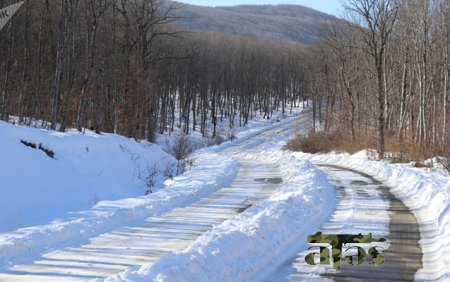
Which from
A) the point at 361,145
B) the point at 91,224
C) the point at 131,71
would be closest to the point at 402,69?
the point at 361,145

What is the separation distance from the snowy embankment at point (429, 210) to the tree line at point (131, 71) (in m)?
14.2

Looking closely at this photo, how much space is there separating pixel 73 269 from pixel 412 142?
26796 mm

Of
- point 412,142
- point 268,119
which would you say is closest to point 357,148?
point 412,142

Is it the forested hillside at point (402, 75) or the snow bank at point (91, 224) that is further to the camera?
the forested hillside at point (402, 75)

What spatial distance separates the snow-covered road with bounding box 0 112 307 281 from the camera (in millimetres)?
6930

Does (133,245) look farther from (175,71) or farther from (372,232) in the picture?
(175,71)

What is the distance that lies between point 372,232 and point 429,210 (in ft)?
10.8

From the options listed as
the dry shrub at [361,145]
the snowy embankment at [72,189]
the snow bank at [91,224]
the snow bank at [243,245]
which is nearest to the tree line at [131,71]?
the snowy embankment at [72,189]

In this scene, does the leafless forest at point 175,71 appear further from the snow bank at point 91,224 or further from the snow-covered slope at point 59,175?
the snow bank at point 91,224

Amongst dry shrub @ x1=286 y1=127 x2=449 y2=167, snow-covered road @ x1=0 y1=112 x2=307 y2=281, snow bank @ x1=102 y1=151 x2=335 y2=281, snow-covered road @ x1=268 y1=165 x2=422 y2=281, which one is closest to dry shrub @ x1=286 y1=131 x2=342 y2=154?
dry shrub @ x1=286 y1=127 x2=449 y2=167

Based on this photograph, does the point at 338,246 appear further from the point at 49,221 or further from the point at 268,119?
the point at 268,119

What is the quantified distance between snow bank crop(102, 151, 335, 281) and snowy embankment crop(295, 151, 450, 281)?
2307 millimetres

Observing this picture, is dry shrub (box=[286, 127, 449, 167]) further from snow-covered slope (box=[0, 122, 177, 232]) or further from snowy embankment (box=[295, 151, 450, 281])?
snow-covered slope (box=[0, 122, 177, 232])

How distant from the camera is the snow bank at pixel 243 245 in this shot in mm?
6242
